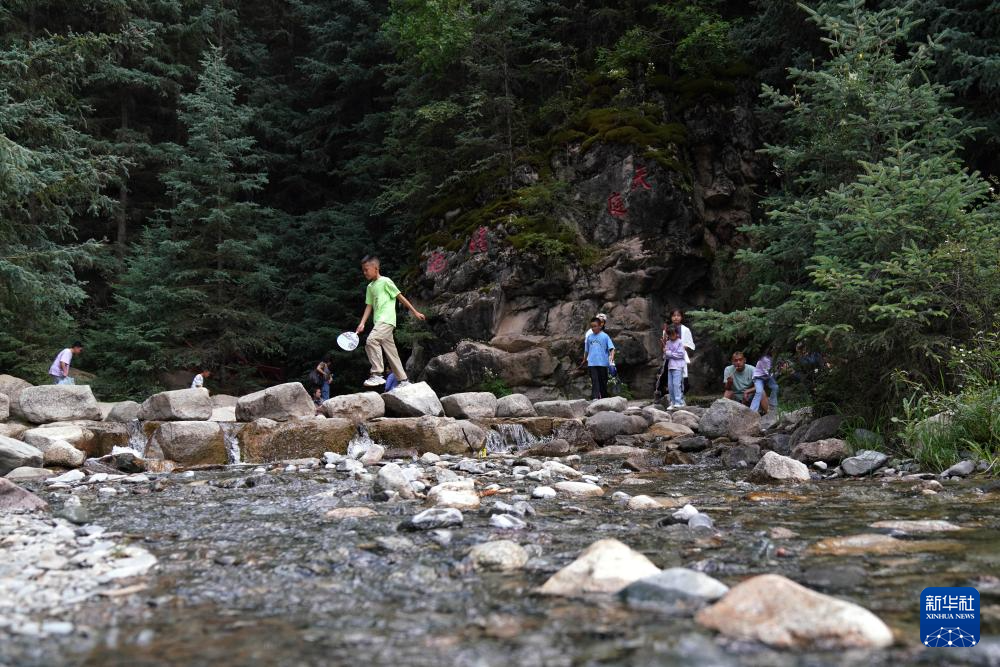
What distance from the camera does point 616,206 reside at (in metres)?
17.9

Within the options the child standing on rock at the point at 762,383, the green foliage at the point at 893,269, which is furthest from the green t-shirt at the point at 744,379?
the green foliage at the point at 893,269

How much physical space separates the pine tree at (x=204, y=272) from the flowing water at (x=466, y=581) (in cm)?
1585

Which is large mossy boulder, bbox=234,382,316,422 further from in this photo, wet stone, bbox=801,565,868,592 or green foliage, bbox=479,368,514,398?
wet stone, bbox=801,565,868,592

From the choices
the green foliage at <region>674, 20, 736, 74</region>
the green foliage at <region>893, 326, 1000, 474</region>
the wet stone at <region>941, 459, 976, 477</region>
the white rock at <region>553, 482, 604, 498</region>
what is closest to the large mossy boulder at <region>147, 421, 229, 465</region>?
the white rock at <region>553, 482, 604, 498</region>

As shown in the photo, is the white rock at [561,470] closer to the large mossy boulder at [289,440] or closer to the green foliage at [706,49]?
the large mossy boulder at [289,440]

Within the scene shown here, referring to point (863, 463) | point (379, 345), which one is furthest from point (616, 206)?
point (863, 463)

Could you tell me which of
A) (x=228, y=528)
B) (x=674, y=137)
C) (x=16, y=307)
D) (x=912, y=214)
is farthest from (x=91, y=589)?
(x=674, y=137)

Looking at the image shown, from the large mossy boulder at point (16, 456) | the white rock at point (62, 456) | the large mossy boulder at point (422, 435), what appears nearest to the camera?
the large mossy boulder at point (16, 456)

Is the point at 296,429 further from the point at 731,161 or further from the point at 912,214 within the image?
the point at 731,161

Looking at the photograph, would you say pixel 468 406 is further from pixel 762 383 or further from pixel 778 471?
pixel 778 471

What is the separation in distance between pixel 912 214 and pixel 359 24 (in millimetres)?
22837

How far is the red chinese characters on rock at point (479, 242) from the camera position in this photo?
18.1 meters

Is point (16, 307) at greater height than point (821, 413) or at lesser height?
greater

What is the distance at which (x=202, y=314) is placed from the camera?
20578 millimetres
